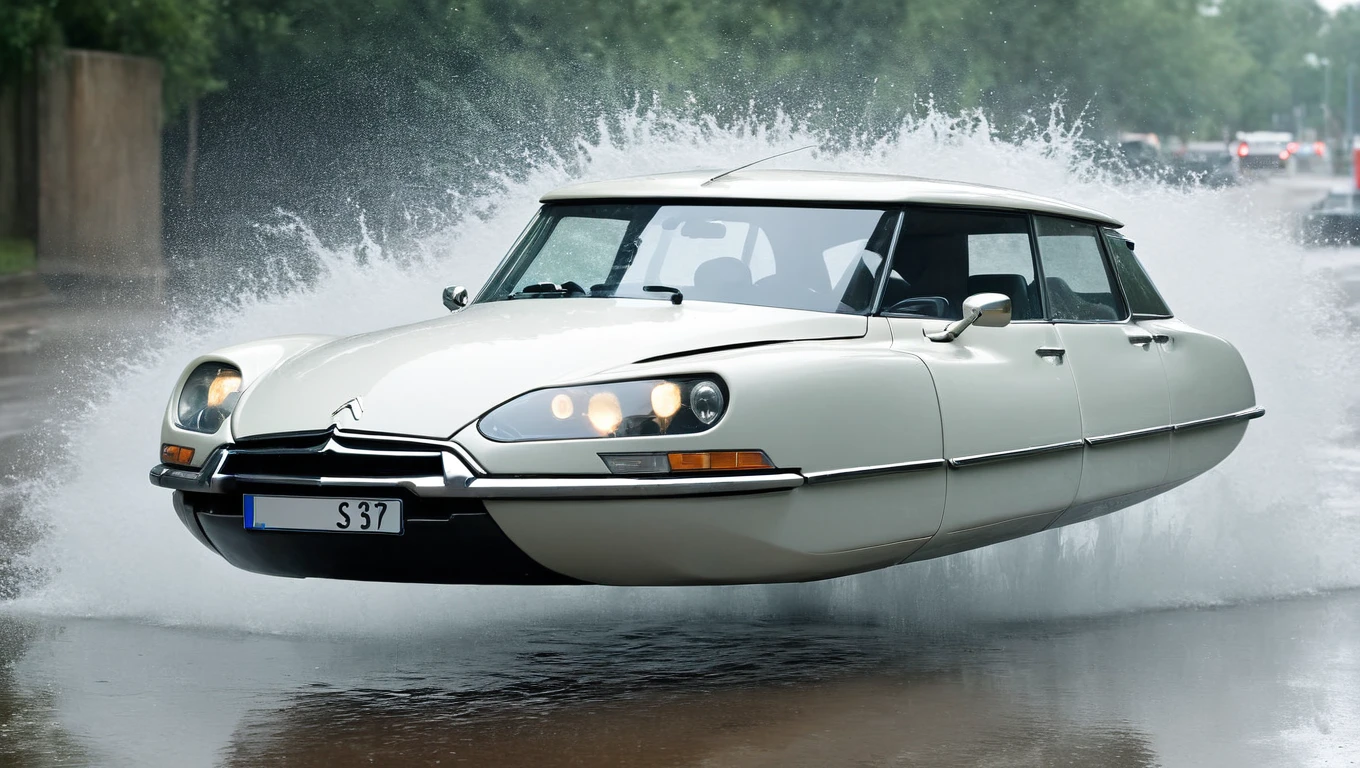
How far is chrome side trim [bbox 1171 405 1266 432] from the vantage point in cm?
714

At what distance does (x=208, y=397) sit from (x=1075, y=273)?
325cm

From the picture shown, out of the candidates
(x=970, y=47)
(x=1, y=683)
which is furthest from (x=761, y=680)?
A: (x=970, y=47)

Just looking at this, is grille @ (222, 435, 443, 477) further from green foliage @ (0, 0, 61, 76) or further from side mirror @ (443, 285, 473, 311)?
green foliage @ (0, 0, 61, 76)

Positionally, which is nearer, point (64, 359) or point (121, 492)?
point (121, 492)

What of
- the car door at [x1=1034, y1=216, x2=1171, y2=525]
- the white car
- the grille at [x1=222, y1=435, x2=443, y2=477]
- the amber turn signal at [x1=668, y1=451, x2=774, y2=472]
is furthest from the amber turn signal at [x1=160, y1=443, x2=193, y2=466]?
the car door at [x1=1034, y1=216, x2=1171, y2=525]

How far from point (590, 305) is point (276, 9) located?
85.7ft

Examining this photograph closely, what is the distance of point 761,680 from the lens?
5387mm

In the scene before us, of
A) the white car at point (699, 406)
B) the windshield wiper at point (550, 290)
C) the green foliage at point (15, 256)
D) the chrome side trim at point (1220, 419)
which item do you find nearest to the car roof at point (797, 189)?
the white car at point (699, 406)

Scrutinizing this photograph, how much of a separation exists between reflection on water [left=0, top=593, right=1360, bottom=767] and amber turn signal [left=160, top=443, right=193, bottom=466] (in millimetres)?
591

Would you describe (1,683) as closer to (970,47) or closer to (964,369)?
(964,369)

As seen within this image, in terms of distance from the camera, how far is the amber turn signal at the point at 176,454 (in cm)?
559

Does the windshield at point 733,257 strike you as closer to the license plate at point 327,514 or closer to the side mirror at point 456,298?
the side mirror at point 456,298

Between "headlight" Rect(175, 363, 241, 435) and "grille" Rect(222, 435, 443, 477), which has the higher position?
"headlight" Rect(175, 363, 241, 435)

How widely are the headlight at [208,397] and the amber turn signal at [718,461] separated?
4.88 feet
